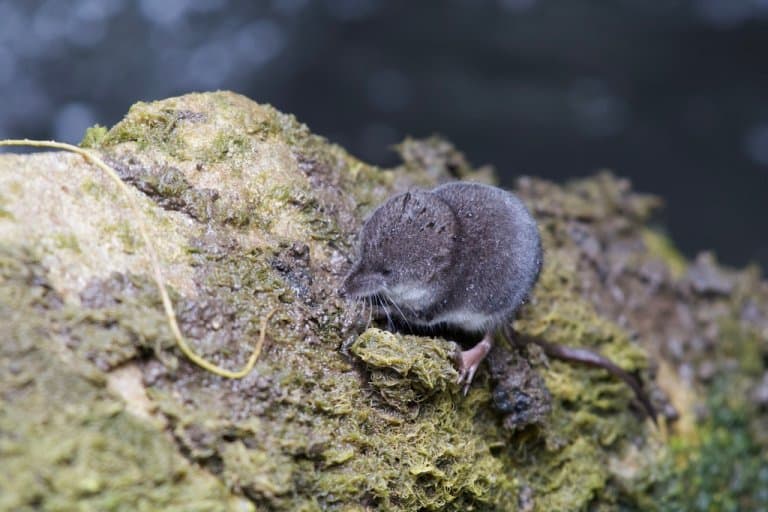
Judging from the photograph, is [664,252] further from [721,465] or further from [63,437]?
[63,437]

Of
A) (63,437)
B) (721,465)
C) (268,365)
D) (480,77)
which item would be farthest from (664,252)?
(63,437)

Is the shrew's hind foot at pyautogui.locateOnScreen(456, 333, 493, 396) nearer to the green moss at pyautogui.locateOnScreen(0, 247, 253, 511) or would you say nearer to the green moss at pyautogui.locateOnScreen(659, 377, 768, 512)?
the green moss at pyautogui.locateOnScreen(0, 247, 253, 511)

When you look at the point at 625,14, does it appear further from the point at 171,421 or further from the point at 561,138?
the point at 171,421

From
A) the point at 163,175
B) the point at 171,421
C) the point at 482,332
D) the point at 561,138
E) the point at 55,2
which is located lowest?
the point at 171,421

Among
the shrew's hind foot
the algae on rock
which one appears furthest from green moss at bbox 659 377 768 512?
the shrew's hind foot

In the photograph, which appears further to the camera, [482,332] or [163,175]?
[482,332]

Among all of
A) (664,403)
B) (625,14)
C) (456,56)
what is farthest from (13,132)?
(625,14)
